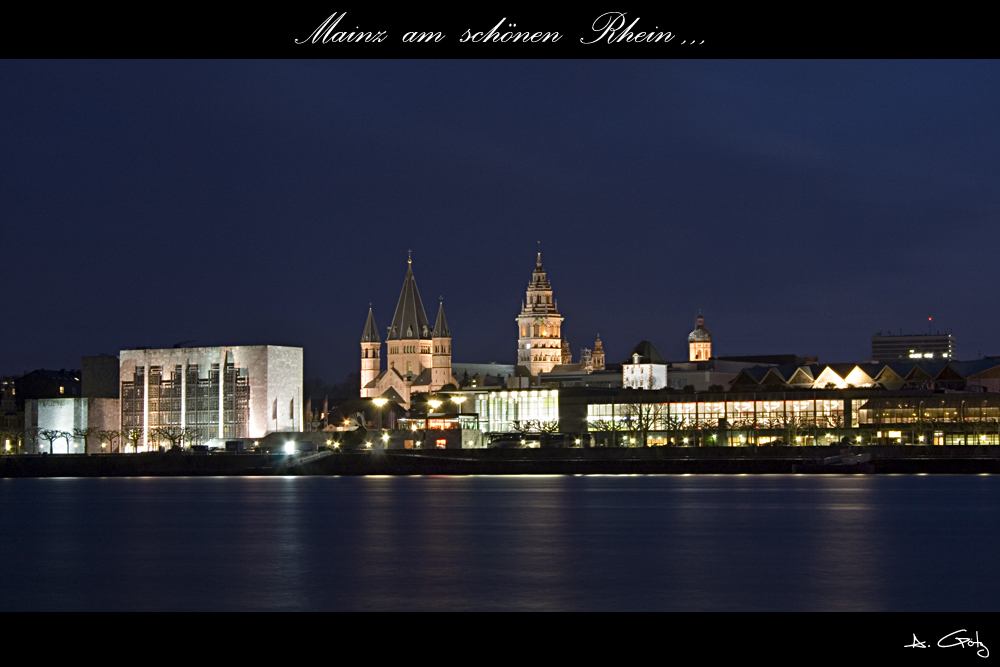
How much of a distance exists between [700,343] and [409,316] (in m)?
40.8

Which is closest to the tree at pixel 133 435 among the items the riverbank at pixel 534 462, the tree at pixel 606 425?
the riverbank at pixel 534 462

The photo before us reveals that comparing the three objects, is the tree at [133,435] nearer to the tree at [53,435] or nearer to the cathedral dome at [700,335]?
the tree at [53,435]

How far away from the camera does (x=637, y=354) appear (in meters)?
146

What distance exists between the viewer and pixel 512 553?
115 ft

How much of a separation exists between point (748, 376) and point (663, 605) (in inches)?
3985

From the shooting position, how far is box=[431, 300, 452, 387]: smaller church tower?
564ft

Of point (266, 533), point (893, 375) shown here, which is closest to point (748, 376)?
point (893, 375)

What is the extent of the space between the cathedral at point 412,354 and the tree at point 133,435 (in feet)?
167

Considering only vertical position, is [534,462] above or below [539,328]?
below

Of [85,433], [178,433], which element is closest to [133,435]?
[85,433]

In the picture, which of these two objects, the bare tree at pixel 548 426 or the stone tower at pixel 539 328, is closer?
the bare tree at pixel 548 426

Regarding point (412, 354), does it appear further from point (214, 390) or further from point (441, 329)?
point (214, 390)

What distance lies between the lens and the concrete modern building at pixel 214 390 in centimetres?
11631
